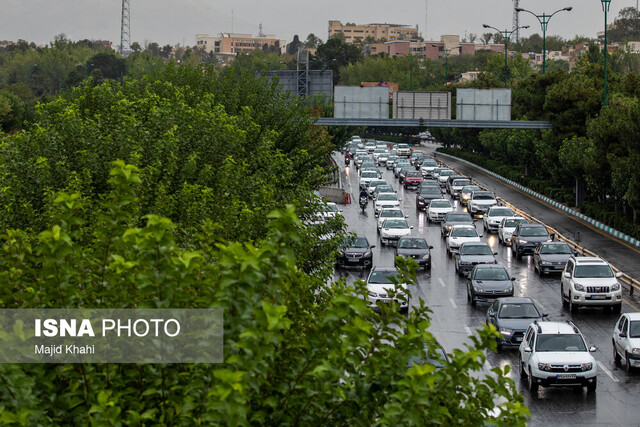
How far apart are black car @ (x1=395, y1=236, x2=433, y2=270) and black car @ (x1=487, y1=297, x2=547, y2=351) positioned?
12097mm

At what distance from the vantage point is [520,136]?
75812 millimetres

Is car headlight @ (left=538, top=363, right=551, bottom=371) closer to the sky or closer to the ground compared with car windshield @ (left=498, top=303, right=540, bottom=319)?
closer to the ground

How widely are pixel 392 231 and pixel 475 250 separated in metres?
8.55

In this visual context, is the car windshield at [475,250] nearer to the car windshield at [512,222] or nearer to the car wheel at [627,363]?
the car windshield at [512,222]

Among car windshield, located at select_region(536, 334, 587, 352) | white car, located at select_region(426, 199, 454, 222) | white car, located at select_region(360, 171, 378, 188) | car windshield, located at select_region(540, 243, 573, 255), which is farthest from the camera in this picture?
Answer: white car, located at select_region(360, 171, 378, 188)

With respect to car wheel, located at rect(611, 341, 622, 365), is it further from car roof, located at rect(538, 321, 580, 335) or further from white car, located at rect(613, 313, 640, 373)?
car roof, located at rect(538, 321, 580, 335)

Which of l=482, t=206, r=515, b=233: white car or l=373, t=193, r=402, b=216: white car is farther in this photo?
l=373, t=193, r=402, b=216: white car

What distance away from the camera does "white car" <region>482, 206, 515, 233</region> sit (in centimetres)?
5006

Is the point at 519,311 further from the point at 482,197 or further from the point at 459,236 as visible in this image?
the point at 482,197

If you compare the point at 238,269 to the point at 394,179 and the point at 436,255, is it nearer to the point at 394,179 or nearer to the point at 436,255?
the point at 436,255

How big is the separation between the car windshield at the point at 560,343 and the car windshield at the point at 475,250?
16.1 metres

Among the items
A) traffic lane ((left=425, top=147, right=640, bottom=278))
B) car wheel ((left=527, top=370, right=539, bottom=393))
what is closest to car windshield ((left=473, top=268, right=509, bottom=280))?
traffic lane ((left=425, top=147, right=640, bottom=278))

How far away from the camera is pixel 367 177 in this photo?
242 feet

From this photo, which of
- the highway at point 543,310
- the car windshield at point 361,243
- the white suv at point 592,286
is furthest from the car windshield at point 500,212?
the white suv at point 592,286
